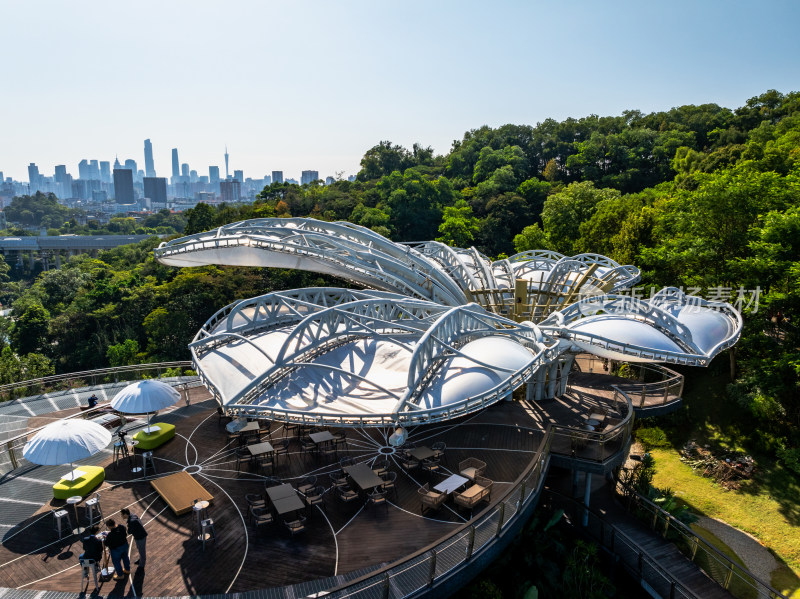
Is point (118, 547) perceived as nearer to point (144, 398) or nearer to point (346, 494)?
point (346, 494)

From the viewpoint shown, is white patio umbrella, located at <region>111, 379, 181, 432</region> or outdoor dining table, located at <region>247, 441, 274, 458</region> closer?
white patio umbrella, located at <region>111, 379, 181, 432</region>

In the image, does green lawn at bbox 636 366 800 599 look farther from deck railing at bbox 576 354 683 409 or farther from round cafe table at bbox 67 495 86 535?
round cafe table at bbox 67 495 86 535

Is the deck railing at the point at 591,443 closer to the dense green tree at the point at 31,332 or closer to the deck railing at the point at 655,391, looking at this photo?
the deck railing at the point at 655,391

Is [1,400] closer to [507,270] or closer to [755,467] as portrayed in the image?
[507,270]

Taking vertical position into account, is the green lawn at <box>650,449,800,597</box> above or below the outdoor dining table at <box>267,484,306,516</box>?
below

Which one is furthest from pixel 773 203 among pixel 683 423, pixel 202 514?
pixel 202 514

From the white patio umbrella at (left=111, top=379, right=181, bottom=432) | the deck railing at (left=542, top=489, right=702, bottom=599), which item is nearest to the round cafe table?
the white patio umbrella at (left=111, top=379, right=181, bottom=432)

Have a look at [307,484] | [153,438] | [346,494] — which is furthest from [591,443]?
[153,438]
